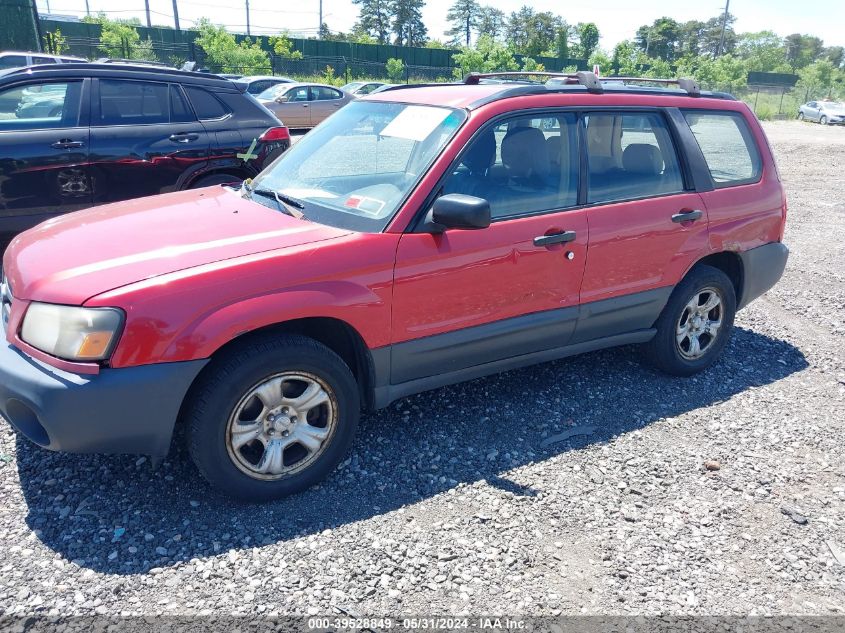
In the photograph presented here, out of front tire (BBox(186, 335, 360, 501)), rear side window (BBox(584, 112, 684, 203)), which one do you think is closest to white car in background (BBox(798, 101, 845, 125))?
rear side window (BBox(584, 112, 684, 203))

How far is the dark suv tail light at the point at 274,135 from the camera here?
6719 millimetres

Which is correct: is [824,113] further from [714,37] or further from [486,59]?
[714,37]

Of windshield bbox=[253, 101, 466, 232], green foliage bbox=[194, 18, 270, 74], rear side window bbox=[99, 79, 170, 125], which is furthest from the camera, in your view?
green foliage bbox=[194, 18, 270, 74]

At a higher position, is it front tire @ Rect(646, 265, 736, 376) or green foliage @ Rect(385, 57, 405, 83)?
green foliage @ Rect(385, 57, 405, 83)

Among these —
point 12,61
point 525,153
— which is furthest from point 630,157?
point 12,61

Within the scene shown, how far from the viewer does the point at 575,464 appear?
355 cm

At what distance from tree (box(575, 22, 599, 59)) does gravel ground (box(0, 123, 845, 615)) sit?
66.1 meters

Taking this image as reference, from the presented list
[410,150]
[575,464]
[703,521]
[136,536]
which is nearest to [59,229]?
[136,536]

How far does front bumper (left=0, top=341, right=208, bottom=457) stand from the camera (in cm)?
259

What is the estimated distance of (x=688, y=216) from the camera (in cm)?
421

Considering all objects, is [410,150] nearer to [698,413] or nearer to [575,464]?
[575,464]

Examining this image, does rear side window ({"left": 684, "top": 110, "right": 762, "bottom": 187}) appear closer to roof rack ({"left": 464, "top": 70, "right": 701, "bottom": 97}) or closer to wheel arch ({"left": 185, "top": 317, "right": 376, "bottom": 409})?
roof rack ({"left": 464, "top": 70, "right": 701, "bottom": 97})

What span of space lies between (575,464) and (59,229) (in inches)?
116

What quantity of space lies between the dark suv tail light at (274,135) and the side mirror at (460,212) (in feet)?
13.3
